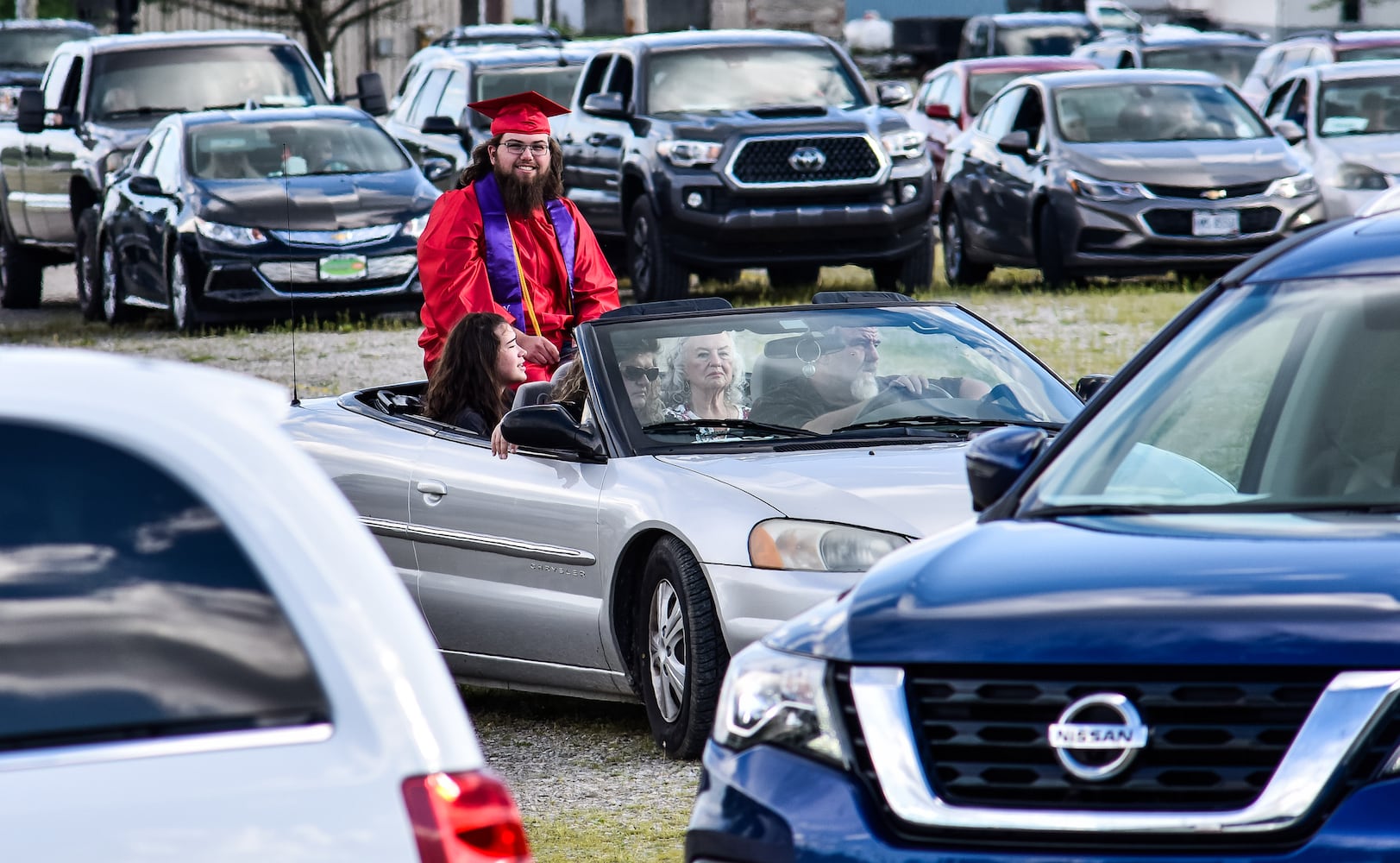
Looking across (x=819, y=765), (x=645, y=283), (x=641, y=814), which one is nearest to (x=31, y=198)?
(x=645, y=283)

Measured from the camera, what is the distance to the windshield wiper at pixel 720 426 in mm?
7484

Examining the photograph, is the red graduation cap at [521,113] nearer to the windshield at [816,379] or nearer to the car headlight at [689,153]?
the windshield at [816,379]

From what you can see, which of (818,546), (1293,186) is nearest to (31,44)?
(1293,186)

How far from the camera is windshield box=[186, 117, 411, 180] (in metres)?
18.3

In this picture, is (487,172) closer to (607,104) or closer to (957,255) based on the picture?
(607,104)

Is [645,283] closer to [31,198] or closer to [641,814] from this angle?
[31,198]

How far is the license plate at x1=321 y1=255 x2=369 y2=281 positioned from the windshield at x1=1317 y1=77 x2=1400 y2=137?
26.8ft

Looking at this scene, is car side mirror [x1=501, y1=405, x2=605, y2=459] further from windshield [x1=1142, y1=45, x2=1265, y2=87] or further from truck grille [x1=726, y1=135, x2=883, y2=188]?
windshield [x1=1142, y1=45, x2=1265, y2=87]

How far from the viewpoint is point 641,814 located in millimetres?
6445

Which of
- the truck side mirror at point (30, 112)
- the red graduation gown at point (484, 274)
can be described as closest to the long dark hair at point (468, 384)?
the red graduation gown at point (484, 274)

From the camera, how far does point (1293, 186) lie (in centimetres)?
1861

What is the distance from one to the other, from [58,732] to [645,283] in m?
15.6

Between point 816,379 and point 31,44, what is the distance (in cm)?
2895

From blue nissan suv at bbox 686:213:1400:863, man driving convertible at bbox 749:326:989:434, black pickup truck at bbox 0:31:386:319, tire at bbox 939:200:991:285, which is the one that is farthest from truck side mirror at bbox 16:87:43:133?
blue nissan suv at bbox 686:213:1400:863
